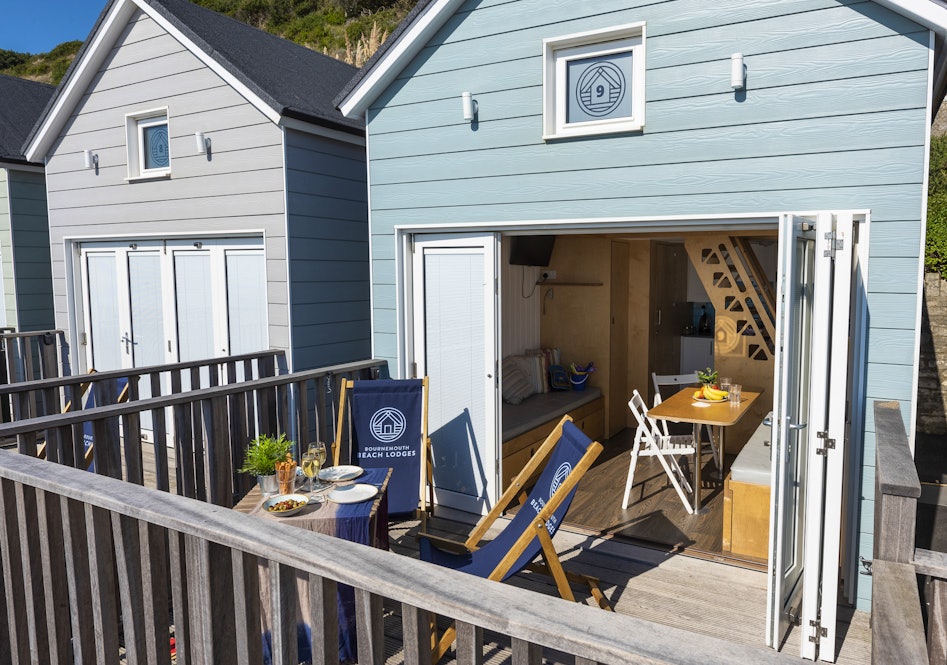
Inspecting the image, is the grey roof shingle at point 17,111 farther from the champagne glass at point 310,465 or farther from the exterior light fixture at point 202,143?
the champagne glass at point 310,465

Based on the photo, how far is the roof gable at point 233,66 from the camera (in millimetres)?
5879

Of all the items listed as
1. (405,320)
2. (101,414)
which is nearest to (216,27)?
(405,320)

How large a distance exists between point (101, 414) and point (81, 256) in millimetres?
5146

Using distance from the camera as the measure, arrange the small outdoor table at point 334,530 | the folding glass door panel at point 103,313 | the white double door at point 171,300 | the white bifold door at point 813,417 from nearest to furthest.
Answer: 1. the small outdoor table at point 334,530
2. the white bifold door at point 813,417
3. the white double door at point 171,300
4. the folding glass door panel at point 103,313

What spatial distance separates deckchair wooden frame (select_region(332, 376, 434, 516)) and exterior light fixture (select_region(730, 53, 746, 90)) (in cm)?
267

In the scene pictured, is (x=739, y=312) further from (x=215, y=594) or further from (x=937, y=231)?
(x=215, y=594)

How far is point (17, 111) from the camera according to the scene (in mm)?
9273

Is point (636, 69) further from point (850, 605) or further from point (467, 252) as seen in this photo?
point (850, 605)

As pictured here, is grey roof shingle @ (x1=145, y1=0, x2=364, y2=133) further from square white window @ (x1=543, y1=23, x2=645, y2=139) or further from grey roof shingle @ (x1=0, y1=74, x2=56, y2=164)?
grey roof shingle @ (x1=0, y1=74, x2=56, y2=164)

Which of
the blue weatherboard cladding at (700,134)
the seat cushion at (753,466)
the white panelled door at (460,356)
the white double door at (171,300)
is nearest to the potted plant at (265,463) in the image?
the white panelled door at (460,356)

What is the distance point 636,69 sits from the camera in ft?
14.0

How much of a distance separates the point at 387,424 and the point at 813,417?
106 inches

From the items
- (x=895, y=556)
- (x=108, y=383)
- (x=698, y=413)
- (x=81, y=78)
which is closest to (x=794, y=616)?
(x=895, y=556)

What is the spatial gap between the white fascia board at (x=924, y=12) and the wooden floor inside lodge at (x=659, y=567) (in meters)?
3.01
